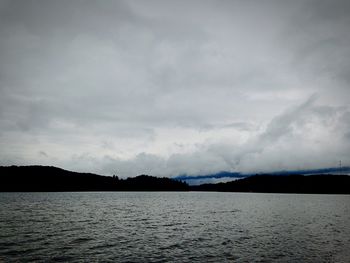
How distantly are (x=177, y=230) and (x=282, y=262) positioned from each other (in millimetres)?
25868

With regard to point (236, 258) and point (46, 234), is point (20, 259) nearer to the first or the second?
point (46, 234)

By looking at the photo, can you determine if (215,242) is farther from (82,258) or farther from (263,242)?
(82,258)

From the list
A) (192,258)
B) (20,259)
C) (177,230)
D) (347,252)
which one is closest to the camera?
(20,259)

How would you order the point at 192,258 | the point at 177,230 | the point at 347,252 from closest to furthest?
the point at 192,258, the point at 347,252, the point at 177,230

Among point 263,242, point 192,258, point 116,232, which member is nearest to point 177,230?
point 116,232

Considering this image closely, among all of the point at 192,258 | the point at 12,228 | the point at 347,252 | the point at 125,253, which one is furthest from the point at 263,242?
the point at 12,228

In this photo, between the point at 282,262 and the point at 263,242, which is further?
the point at 263,242

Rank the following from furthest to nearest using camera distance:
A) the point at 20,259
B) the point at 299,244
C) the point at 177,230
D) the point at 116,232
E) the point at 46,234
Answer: the point at 177,230, the point at 116,232, the point at 46,234, the point at 299,244, the point at 20,259

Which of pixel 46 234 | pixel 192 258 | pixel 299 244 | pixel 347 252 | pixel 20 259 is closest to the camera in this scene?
pixel 20 259

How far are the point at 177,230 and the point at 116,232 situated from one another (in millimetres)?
12282

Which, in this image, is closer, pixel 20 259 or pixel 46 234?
pixel 20 259

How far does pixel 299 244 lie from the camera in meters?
43.0

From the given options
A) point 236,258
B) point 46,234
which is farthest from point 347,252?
point 46,234

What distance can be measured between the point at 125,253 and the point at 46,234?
64.8ft
